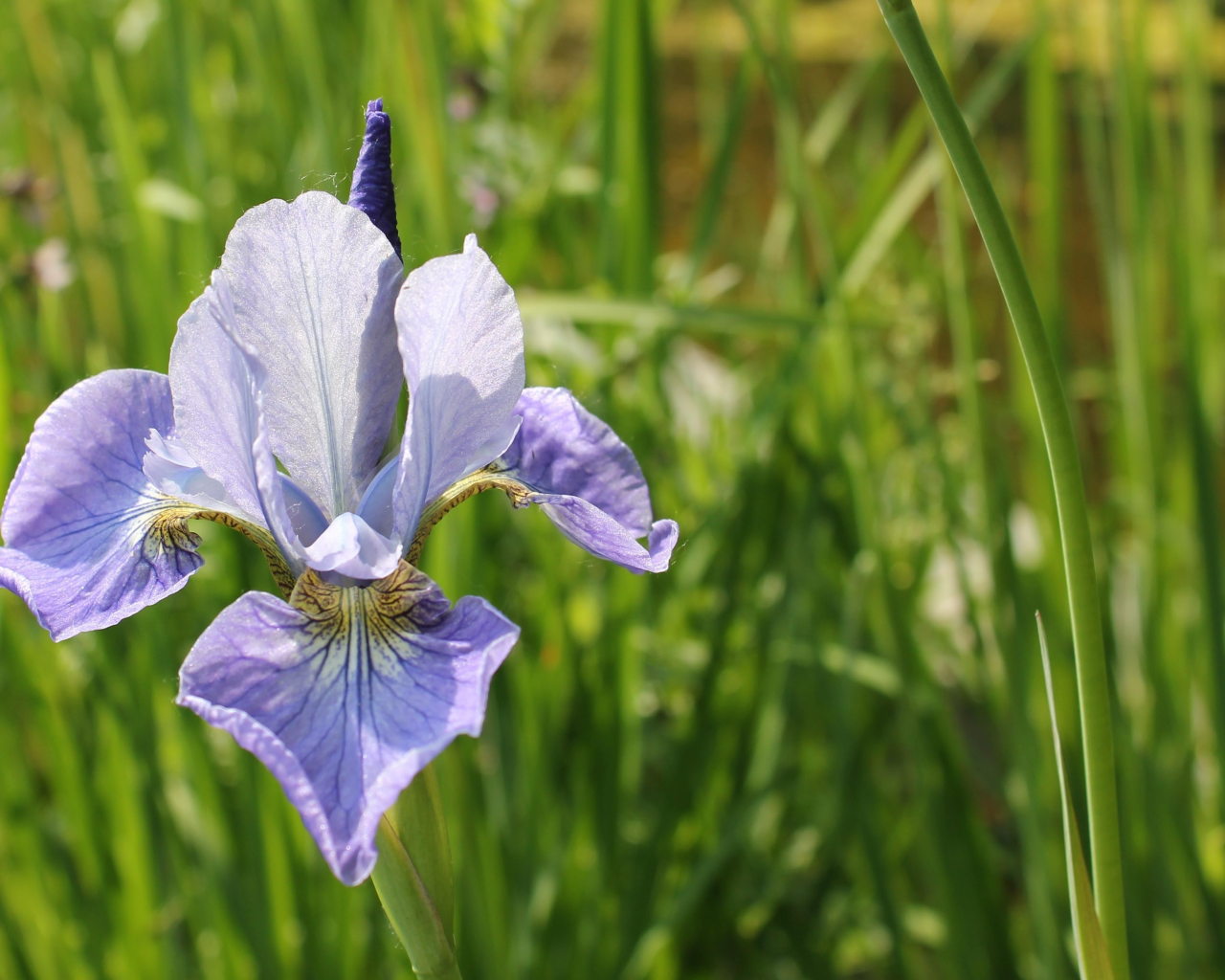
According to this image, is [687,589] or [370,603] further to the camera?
[687,589]

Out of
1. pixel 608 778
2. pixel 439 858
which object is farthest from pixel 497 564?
pixel 439 858

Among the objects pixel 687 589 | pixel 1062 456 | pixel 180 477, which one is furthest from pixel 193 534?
pixel 687 589

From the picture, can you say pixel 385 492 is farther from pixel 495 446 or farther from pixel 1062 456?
pixel 1062 456

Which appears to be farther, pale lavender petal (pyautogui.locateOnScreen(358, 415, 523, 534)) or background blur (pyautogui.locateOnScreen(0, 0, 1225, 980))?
background blur (pyautogui.locateOnScreen(0, 0, 1225, 980))

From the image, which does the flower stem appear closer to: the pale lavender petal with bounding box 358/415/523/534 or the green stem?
the pale lavender petal with bounding box 358/415/523/534

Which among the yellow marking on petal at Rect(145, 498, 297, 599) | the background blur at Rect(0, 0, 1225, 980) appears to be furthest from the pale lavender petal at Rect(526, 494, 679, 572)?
the background blur at Rect(0, 0, 1225, 980)

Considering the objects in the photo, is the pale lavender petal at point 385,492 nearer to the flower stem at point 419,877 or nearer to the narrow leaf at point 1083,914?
the flower stem at point 419,877
